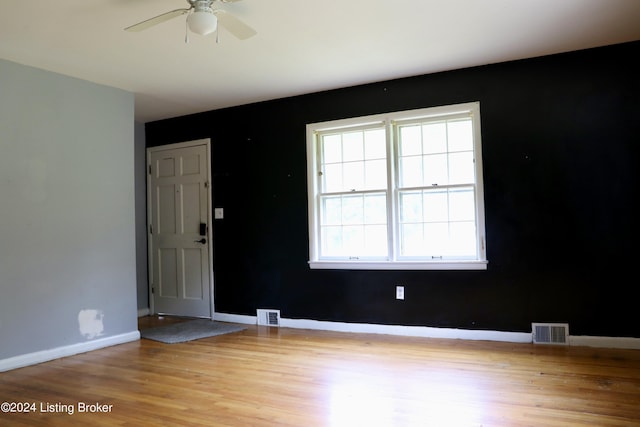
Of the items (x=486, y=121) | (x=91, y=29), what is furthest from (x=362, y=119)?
(x=91, y=29)

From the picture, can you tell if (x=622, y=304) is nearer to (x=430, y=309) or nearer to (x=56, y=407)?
(x=430, y=309)

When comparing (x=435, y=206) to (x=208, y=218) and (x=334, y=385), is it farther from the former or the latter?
(x=208, y=218)

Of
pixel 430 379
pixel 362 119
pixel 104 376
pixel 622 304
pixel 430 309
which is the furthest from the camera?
pixel 362 119

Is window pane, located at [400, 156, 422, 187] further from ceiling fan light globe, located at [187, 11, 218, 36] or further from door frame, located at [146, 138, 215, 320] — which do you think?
ceiling fan light globe, located at [187, 11, 218, 36]

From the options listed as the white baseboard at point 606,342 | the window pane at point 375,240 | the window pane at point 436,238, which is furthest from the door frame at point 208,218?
the white baseboard at point 606,342

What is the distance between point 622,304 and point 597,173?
42.2 inches

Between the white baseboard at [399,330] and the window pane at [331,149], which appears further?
the window pane at [331,149]

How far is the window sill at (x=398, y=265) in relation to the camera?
4434mm

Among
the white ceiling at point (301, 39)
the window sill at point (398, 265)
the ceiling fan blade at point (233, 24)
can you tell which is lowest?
the window sill at point (398, 265)

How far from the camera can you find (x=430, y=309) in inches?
181

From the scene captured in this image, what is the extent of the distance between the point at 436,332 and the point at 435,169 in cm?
152

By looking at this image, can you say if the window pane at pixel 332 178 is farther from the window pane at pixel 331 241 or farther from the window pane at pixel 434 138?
the window pane at pixel 434 138

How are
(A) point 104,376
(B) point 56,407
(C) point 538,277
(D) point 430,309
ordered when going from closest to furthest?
(B) point 56,407 < (A) point 104,376 < (C) point 538,277 < (D) point 430,309

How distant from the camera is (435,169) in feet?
15.2
